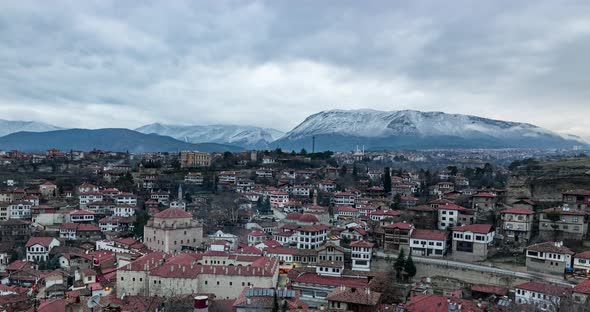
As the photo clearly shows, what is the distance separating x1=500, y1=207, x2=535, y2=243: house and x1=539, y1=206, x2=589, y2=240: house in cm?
76

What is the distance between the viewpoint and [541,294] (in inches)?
859

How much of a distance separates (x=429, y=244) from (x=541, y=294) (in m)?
8.14

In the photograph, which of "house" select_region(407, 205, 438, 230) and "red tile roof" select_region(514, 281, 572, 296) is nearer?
"red tile roof" select_region(514, 281, 572, 296)

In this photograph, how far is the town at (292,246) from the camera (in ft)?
72.3

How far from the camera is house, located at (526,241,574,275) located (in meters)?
24.8

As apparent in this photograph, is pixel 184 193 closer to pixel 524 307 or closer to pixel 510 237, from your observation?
pixel 510 237

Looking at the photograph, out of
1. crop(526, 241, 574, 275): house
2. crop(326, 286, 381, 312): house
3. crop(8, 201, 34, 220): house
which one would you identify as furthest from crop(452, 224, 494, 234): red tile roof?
crop(8, 201, 34, 220): house

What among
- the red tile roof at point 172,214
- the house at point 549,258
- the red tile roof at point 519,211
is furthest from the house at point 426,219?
the red tile roof at point 172,214

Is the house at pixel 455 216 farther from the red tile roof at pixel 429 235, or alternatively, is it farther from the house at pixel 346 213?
the house at pixel 346 213

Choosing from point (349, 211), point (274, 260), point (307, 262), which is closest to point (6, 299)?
point (274, 260)

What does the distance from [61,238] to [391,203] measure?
28047mm

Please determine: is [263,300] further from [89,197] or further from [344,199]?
[89,197]

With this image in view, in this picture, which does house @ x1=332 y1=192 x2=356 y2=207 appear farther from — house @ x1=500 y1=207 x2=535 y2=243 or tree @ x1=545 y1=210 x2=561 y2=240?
tree @ x1=545 y1=210 x2=561 y2=240

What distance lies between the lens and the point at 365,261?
91.8 feet
